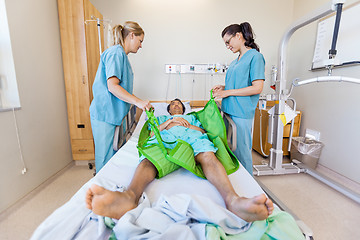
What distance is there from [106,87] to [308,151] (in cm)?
247

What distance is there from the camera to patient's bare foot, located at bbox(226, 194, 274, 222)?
Answer: 2.25 ft

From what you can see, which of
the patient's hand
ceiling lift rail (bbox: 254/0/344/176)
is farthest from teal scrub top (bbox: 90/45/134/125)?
ceiling lift rail (bbox: 254/0/344/176)

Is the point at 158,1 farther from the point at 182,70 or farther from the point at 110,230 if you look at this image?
Result: the point at 110,230

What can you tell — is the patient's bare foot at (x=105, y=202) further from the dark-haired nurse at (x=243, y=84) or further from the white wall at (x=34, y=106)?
the white wall at (x=34, y=106)

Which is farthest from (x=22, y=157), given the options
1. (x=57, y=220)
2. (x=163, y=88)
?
(x=163, y=88)

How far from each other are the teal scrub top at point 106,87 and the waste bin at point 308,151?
2.22 m

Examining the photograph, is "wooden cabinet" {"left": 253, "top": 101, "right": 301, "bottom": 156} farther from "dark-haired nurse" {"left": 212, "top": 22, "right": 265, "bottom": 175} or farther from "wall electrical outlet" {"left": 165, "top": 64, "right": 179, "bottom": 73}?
"wall electrical outlet" {"left": 165, "top": 64, "right": 179, "bottom": 73}

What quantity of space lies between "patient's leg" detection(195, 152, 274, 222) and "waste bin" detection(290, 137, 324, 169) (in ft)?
5.90

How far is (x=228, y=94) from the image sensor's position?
4.96 feet

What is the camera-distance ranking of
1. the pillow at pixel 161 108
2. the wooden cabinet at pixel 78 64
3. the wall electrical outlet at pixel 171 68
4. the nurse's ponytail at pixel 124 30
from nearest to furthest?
the nurse's ponytail at pixel 124 30 → the wooden cabinet at pixel 78 64 → the pillow at pixel 161 108 → the wall electrical outlet at pixel 171 68

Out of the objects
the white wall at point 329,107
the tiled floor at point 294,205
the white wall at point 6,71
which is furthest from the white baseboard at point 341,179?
the white wall at point 6,71

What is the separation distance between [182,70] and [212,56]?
0.53 metres

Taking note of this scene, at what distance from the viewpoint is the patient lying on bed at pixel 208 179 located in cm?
69

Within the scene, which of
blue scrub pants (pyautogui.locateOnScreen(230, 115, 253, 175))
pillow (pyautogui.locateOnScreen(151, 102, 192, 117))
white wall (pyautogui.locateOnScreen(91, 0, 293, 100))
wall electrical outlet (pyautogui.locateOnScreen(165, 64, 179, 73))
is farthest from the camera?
wall electrical outlet (pyautogui.locateOnScreen(165, 64, 179, 73))
